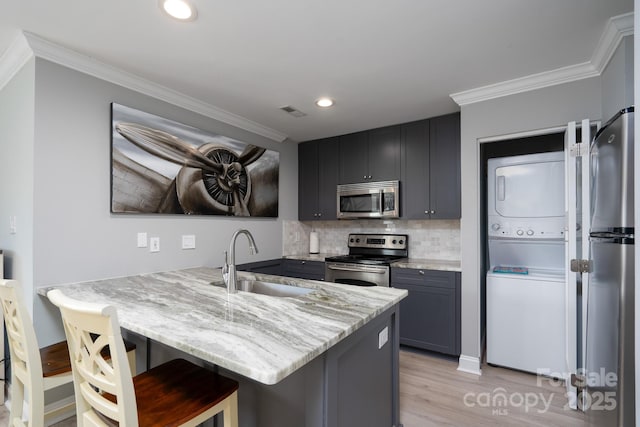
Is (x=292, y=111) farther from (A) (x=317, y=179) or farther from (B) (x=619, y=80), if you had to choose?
(B) (x=619, y=80)

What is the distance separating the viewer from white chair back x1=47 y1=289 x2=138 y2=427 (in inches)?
38.1

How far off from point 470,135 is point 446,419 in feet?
6.93

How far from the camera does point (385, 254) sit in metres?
3.69

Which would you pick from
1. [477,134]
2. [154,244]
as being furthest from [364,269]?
[154,244]

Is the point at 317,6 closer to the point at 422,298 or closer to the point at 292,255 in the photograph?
the point at 422,298

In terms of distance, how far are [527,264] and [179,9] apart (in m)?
3.20

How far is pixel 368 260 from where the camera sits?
10.6 ft

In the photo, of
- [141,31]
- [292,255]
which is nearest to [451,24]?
[141,31]

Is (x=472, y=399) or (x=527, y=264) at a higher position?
(x=527, y=264)

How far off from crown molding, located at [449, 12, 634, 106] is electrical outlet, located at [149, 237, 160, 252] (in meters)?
2.67

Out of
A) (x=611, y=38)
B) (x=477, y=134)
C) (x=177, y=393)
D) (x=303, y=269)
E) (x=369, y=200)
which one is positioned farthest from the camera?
(x=303, y=269)

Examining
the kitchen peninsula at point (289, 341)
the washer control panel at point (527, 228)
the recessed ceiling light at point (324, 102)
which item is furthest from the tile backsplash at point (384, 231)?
the kitchen peninsula at point (289, 341)

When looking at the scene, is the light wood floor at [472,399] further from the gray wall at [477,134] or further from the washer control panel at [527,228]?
the washer control panel at [527,228]

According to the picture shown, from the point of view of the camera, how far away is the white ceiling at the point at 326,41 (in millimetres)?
1590
